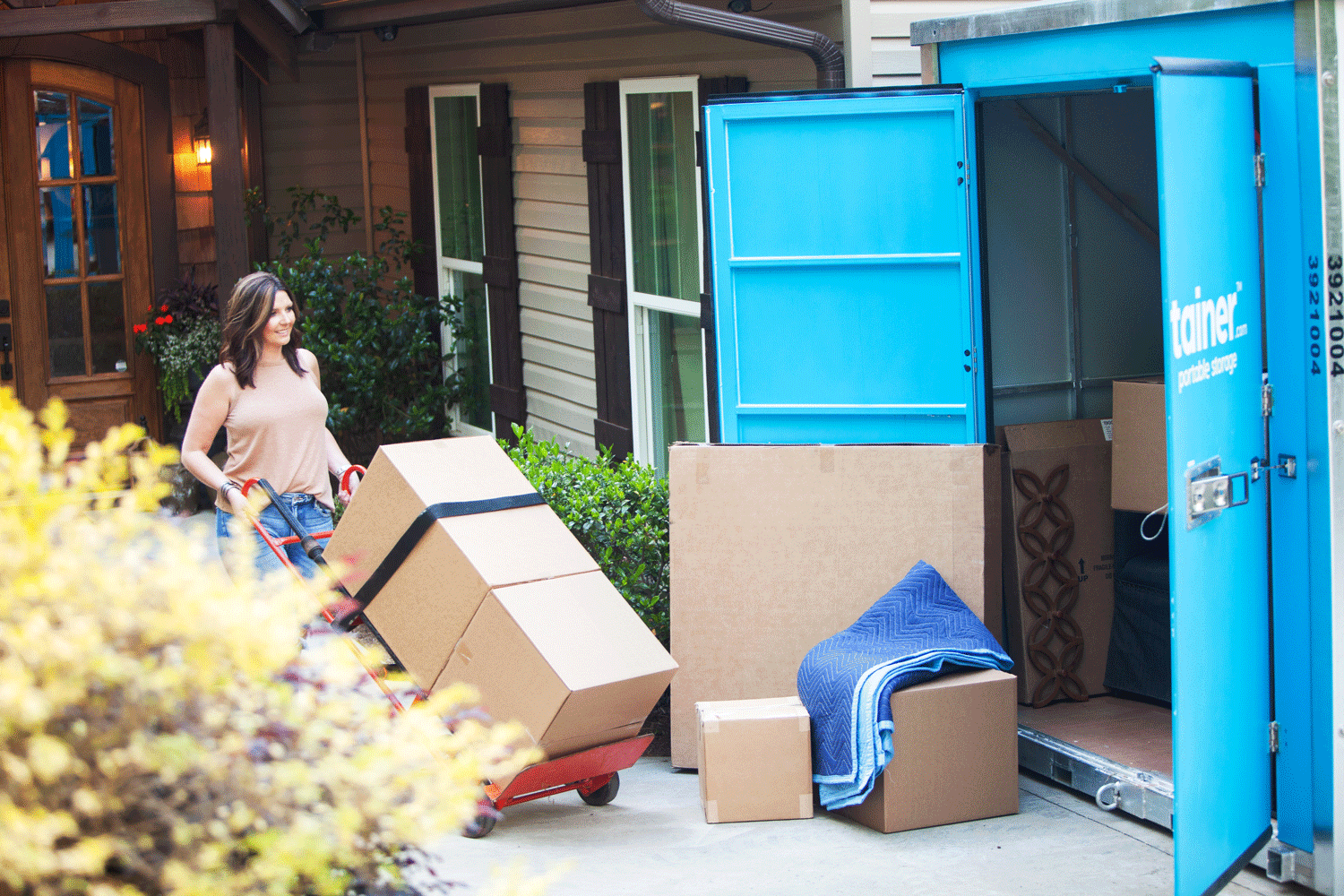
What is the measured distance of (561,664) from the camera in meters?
3.83

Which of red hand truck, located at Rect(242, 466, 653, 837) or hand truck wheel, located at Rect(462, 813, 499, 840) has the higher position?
red hand truck, located at Rect(242, 466, 653, 837)

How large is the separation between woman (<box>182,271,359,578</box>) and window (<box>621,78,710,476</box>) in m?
2.18

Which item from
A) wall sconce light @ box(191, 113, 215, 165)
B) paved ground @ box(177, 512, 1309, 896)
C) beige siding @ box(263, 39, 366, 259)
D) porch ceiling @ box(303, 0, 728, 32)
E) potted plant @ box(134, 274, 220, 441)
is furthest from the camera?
beige siding @ box(263, 39, 366, 259)

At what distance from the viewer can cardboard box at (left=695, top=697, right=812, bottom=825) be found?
4.23m

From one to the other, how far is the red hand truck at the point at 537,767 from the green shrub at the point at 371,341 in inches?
179

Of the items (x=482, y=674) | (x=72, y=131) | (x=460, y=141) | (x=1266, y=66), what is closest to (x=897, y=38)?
(x=1266, y=66)

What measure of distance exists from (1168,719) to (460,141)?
603 centimetres

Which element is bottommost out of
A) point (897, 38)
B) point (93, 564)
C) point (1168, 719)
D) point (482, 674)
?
point (1168, 719)

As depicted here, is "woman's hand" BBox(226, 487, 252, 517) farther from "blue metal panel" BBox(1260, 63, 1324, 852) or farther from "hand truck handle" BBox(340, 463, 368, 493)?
"blue metal panel" BBox(1260, 63, 1324, 852)

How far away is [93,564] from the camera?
1.60 metres

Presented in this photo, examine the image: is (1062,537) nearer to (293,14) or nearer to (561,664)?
(561,664)

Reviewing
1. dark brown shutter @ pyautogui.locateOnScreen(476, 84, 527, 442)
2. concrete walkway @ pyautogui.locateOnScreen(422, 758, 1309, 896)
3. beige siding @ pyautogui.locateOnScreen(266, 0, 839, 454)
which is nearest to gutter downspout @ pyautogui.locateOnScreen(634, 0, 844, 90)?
beige siding @ pyautogui.locateOnScreen(266, 0, 839, 454)


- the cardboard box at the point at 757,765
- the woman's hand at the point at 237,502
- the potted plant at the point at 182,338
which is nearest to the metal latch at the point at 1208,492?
the cardboard box at the point at 757,765

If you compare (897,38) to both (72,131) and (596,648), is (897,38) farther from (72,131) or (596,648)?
(72,131)
